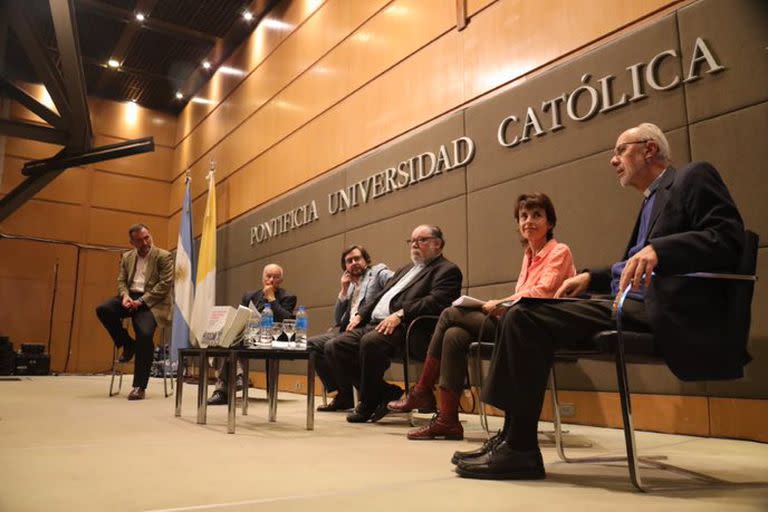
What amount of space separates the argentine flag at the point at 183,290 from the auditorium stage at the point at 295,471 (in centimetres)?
371

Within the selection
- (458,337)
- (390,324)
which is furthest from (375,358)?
(458,337)

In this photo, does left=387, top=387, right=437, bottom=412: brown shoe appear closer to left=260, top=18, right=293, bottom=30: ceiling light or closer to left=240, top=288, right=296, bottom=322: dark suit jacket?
left=240, top=288, right=296, bottom=322: dark suit jacket

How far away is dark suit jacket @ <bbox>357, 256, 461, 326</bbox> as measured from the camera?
2.81 metres

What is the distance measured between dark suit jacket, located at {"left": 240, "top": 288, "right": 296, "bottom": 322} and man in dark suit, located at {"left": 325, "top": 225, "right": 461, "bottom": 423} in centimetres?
100

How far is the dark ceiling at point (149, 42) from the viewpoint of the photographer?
6.80 meters

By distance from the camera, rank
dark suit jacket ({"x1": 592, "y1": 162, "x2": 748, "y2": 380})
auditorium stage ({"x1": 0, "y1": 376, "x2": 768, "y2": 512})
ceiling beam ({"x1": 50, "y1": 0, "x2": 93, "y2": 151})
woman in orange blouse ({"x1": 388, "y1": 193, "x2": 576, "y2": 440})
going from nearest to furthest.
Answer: auditorium stage ({"x1": 0, "y1": 376, "x2": 768, "y2": 512}) < dark suit jacket ({"x1": 592, "y1": 162, "x2": 748, "y2": 380}) < woman in orange blouse ({"x1": 388, "y1": 193, "x2": 576, "y2": 440}) < ceiling beam ({"x1": 50, "y1": 0, "x2": 93, "y2": 151})

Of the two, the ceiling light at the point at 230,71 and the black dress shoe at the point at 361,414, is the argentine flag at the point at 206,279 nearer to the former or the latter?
the ceiling light at the point at 230,71

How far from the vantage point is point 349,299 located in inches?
149

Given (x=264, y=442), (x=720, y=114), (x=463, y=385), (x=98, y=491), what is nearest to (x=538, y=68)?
(x=720, y=114)

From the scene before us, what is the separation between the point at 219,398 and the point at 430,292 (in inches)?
69.1

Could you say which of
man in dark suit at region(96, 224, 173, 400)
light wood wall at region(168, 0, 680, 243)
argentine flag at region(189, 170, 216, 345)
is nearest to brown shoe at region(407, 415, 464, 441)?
light wood wall at region(168, 0, 680, 243)

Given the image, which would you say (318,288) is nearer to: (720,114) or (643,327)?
(720,114)

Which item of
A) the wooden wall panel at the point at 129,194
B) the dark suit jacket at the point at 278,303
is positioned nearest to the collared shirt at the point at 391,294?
the dark suit jacket at the point at 278,303

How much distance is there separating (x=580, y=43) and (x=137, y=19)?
19.2ft
